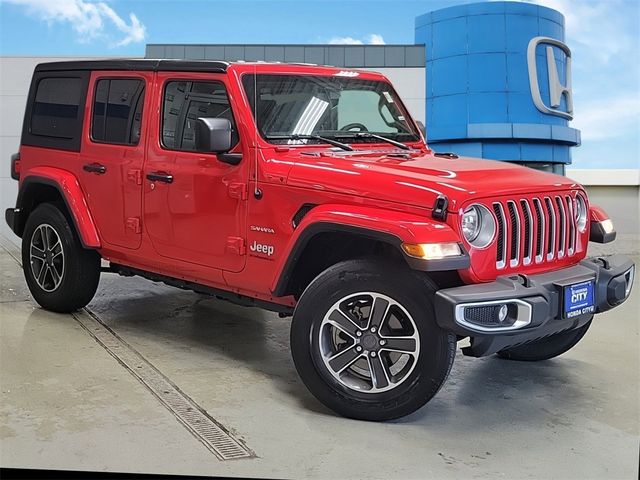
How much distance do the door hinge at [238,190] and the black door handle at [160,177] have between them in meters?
0.52

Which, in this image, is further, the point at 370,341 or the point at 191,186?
the point at 191,186

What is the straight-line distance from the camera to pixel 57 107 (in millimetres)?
5727

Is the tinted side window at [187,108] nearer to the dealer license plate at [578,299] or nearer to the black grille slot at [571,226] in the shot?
the black grille slot at [571,226]

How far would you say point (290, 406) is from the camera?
405cm

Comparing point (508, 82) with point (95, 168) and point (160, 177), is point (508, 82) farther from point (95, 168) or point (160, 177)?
point (160, 177)

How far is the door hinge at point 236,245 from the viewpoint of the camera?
440 centimetres

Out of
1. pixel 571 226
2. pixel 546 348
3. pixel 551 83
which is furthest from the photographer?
pixel 551 83

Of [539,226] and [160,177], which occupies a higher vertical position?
[160,177]

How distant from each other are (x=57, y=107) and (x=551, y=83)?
21.6ft

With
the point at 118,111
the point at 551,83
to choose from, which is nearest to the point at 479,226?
the point at 118,111

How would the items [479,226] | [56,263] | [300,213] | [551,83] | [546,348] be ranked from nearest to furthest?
[479,226] → [300,213] → [546,348] → [56,263] → [551,83]

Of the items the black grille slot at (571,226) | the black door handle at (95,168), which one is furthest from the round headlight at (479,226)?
the black door handle at (95,168)

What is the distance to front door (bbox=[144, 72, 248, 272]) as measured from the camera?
445 centimetres

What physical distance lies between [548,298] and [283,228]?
1.38 metres
